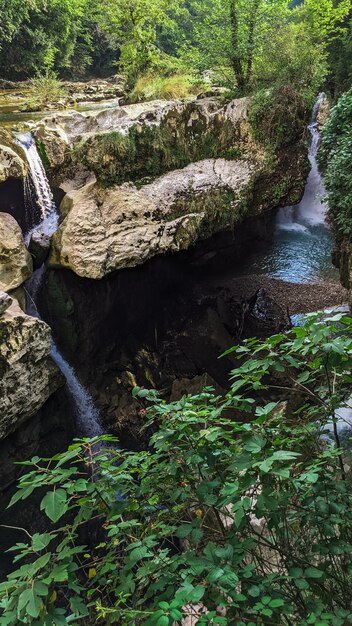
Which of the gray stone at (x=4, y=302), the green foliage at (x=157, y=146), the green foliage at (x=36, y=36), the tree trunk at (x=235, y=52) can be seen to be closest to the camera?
the gray stone at (x=4, y=302)

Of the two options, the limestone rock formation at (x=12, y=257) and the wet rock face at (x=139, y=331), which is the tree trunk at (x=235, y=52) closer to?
the wet rock face at (x=139, y=331)

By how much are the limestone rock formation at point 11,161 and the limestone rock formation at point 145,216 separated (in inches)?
37.9

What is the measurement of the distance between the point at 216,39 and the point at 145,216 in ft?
14.9

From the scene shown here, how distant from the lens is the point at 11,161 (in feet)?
22.8

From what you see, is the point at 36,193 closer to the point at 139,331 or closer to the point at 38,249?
the point at 38,249

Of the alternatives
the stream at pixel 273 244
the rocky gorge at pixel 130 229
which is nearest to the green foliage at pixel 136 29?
the rocky gorge at pixel 130 229

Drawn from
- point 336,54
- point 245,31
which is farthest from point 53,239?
point 336,54

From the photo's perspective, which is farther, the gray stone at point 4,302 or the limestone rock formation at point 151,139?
the limestone rock formation at point 151,139

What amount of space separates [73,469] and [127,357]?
582 centimetres

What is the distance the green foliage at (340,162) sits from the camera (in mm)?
5164

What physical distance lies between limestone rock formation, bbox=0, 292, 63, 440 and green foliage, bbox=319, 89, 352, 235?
465cm

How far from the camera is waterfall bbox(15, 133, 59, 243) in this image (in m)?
7.46

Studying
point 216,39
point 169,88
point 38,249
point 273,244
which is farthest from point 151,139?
point 273,244

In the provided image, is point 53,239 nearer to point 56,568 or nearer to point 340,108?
point 340,108
